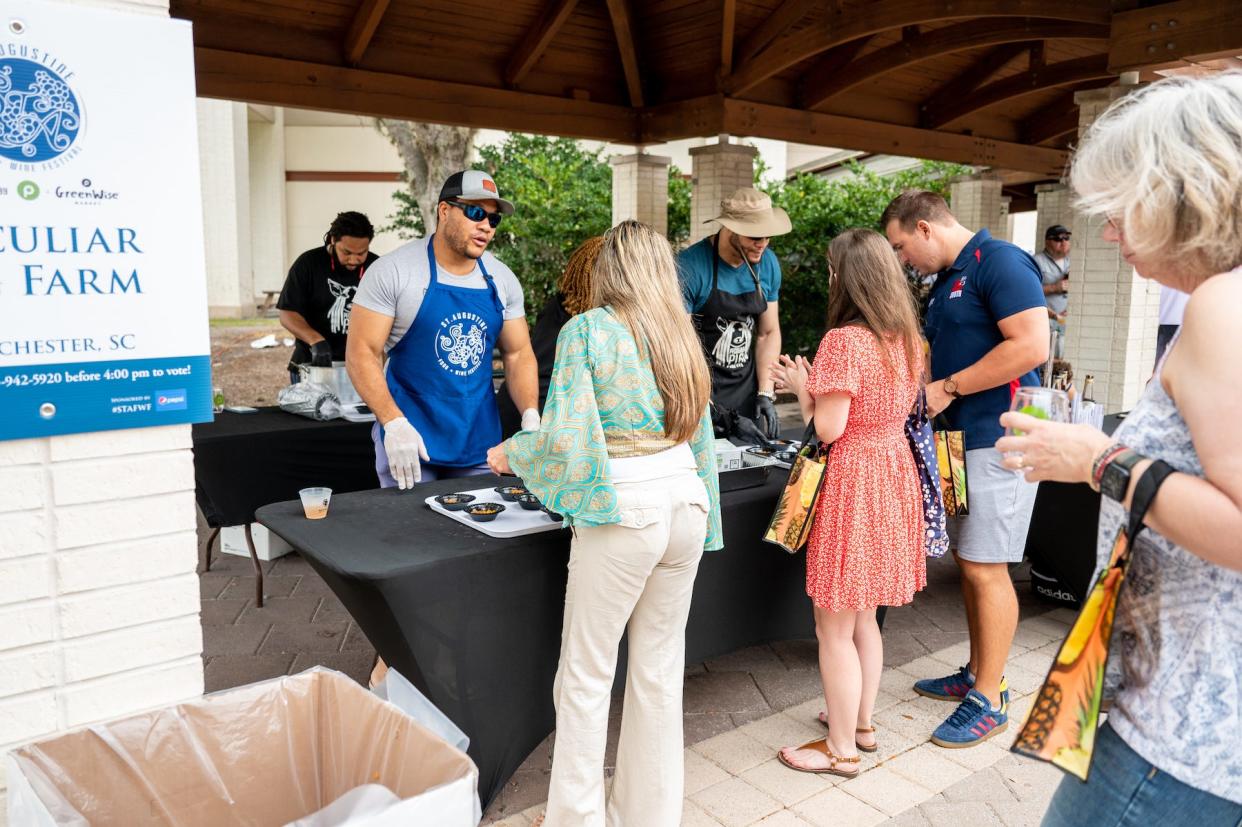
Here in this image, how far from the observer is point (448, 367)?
306 cm

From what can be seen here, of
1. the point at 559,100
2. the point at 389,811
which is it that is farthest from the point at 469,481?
the point at 559,100

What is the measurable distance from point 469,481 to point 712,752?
117 centimetres

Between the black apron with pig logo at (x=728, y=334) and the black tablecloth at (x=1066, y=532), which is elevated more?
the black apron with pig logo at (x=728, y=334)

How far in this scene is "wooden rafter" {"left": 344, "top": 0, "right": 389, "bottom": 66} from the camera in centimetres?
622

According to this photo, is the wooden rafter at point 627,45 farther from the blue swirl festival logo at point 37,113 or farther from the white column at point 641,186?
the blue swirl festival logo at point 37,113

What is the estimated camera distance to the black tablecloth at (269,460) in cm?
405

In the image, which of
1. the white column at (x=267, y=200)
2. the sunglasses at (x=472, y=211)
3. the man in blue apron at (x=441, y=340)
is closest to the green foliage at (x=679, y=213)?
the man in blue apron at (x=441, y=340)

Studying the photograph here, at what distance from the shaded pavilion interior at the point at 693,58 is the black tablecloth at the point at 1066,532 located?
2.88 meters

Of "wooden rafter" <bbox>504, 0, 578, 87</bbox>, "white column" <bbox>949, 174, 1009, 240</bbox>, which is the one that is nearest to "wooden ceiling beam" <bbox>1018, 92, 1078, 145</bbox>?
"white column" <bbox>949, 174, 1009, 240</bbox>

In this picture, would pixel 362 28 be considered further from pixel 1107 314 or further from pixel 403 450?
pixel 1107 314

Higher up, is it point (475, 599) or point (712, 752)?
point (475, 599)

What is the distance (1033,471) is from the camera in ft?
4.35

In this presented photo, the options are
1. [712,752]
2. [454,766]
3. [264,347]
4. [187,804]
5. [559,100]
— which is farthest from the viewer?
[264,347]

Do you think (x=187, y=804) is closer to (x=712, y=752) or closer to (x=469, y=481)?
(x=469, y=481)
